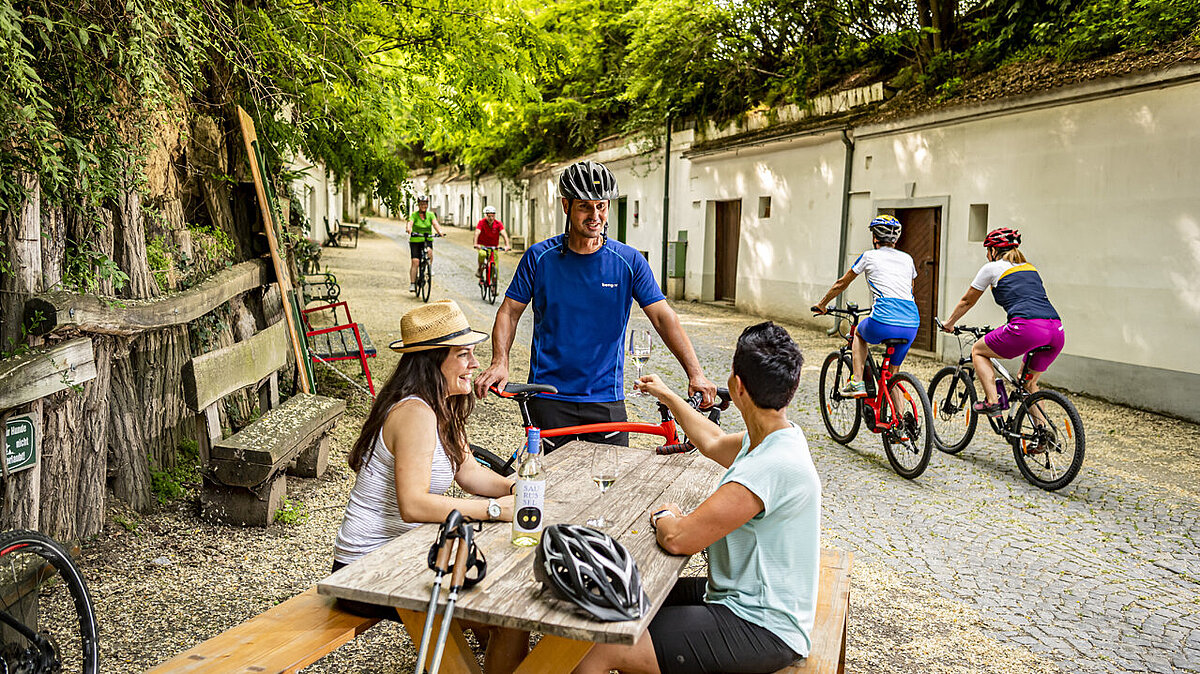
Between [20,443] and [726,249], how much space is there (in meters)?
17.0

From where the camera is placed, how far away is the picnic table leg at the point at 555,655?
8.75 ft

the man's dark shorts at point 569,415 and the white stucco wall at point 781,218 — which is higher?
the white stucco wall at point 781,218

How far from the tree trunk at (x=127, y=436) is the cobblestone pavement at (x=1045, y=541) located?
3.94 meters

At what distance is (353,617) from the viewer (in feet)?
9.73

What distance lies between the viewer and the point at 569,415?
4500 mm

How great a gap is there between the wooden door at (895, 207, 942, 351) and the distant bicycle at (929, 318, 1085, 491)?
20.0 ft

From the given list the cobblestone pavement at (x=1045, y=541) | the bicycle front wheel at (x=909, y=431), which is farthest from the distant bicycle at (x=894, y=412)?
the cobblestone pavement at (x=1045, y=541)

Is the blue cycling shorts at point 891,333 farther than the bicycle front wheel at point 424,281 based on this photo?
No

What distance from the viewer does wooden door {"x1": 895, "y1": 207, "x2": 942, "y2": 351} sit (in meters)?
13.8

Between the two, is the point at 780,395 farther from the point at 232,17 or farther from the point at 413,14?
the point at 413,14

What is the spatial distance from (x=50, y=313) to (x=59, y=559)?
1.38 meters

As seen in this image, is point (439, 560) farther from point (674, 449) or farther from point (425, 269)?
point (425, 269)

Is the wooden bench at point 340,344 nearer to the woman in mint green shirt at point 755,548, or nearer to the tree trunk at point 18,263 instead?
the tree trunk at point 18,263

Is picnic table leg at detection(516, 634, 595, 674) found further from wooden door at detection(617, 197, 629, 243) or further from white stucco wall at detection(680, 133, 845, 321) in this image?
wooden door at detection(617, 197, 629, 243)
